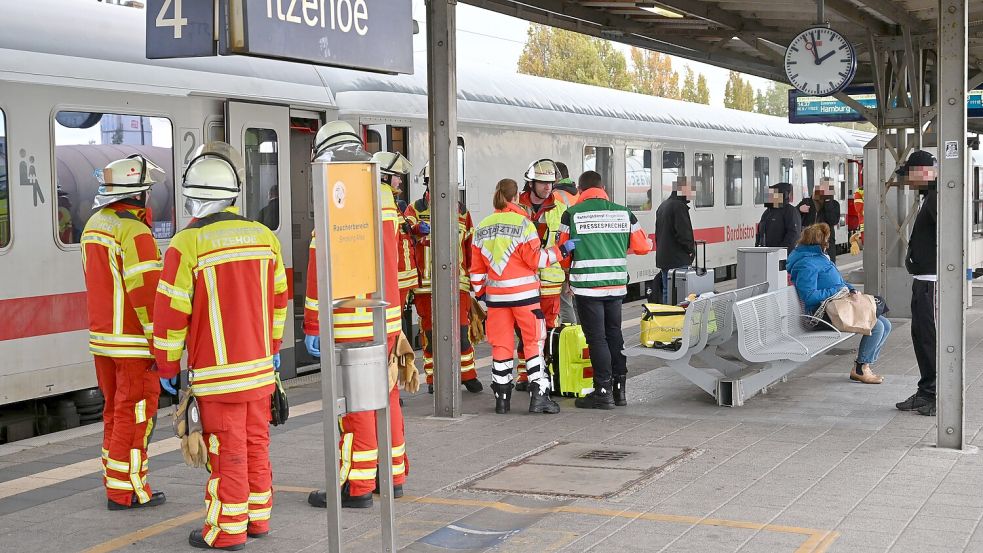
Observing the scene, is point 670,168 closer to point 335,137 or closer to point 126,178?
point 335,137

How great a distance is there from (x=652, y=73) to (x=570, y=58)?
12.5m

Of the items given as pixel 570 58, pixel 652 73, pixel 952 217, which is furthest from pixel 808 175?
pixel 652 73

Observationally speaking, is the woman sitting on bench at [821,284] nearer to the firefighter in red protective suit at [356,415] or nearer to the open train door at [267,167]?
the open train door at [267,167]

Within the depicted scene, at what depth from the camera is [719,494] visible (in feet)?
21.0

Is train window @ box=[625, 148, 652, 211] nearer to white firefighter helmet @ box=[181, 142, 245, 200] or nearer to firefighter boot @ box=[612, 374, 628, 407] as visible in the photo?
firefighter boot @ box=[612, 374, 628, 407]

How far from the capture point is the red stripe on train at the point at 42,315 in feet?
25.8

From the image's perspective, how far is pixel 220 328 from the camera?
Result: 5.57 metres

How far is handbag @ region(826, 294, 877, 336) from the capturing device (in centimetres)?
962

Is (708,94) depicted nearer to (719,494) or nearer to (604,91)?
(604,91)

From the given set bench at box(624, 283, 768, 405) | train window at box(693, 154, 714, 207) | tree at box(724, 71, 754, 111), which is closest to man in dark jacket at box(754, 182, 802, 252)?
bench at box(624, 283, 768, 405)

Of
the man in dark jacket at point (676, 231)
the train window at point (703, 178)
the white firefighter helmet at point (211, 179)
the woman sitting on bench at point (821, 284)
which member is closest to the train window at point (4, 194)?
the white firefighter helmet at point (211, 179)

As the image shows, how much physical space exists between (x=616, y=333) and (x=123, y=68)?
4.25 metres

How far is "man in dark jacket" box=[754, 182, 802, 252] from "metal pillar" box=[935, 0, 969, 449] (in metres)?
7.22

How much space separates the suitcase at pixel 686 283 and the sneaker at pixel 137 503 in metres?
7.76
